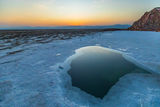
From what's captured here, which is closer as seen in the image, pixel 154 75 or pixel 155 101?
pixel 155 101

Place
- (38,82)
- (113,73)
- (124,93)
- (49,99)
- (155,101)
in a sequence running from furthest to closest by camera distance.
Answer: (113,73)
(38,82)
(124,93)
(49,99)
(155,101)

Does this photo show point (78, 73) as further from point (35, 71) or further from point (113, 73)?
point (35, 71)

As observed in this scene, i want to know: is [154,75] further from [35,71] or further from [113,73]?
[35,71]

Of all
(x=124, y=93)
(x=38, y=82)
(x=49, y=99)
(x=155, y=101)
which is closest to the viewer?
(x=155, y=101)

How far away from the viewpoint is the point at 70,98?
11.3 feet

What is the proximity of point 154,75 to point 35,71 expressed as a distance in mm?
7879

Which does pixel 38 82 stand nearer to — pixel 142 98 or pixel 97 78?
pixel 97 78

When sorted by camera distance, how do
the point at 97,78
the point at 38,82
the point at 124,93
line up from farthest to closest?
the point at 97,78 → the point at 38,82 → the point at 124,93

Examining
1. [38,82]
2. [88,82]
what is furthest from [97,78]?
[38,82]

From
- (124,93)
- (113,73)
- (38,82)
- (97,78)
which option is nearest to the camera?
(124,93)

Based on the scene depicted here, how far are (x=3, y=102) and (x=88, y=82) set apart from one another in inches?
151

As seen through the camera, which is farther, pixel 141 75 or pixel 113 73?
pixel 113 73

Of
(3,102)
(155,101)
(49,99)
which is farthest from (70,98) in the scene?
(155,101)

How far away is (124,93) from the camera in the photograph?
367cm
